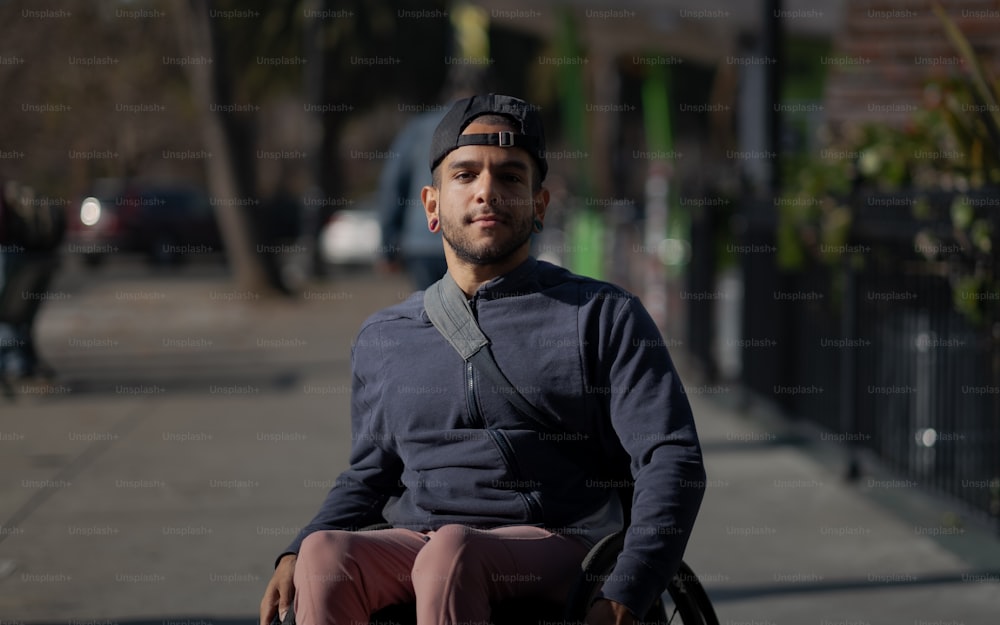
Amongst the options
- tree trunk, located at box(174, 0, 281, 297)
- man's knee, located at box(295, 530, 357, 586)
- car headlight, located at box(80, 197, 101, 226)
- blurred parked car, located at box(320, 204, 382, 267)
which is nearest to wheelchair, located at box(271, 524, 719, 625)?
man's knee, located at box(295, 530, 357, 586)

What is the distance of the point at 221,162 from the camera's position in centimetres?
1972

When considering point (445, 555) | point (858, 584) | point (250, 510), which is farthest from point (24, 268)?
point (445, 555)

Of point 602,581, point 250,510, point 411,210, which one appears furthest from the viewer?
point 411,210

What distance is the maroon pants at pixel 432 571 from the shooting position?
2793 mm

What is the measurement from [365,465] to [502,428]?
0.44 m

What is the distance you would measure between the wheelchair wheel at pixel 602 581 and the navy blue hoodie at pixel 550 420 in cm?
9

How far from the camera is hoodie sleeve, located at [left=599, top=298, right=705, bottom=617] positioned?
9.19 feet

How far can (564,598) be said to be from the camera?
9.82ft

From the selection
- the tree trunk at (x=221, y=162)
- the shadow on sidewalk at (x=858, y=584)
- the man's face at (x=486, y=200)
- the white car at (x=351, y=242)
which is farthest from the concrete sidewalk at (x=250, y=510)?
the white car at (x=351, y=242)

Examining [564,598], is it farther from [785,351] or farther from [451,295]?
[785,351]

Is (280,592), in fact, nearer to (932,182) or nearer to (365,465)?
(365,465)

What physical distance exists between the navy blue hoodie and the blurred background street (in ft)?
7.07

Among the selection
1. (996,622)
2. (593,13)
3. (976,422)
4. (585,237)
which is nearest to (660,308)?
(585,237)

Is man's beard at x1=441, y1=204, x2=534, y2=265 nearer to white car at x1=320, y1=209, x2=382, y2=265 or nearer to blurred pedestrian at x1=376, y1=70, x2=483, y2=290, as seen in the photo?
blurred pedestrian at x1=376, y1=70, x2=483, y2=290
